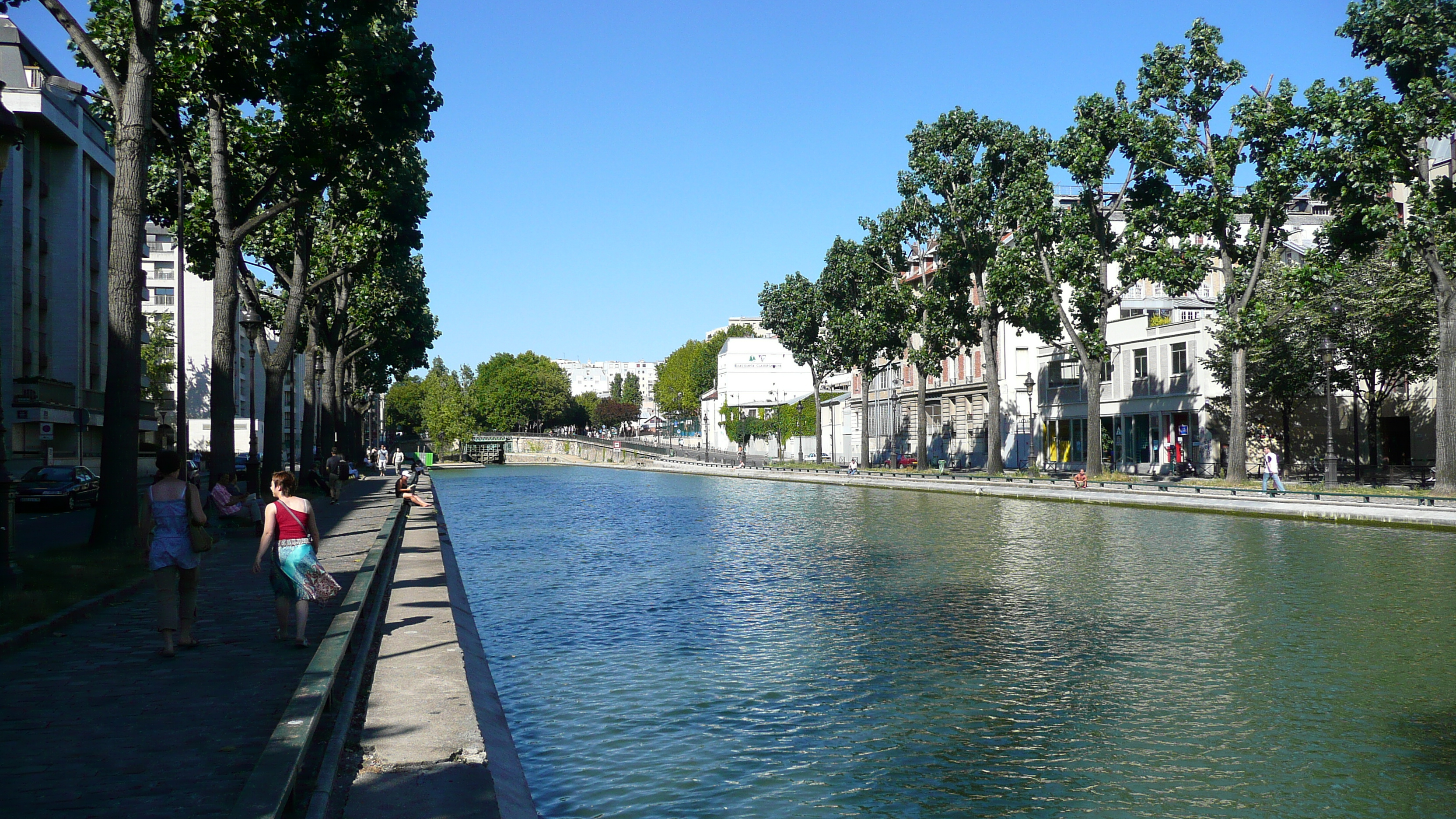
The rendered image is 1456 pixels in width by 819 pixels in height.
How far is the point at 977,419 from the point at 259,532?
4927cm

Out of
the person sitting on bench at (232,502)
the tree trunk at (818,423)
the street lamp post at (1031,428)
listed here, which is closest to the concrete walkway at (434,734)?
the person sitting on bench at (232,502)

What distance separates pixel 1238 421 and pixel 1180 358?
42.5ft

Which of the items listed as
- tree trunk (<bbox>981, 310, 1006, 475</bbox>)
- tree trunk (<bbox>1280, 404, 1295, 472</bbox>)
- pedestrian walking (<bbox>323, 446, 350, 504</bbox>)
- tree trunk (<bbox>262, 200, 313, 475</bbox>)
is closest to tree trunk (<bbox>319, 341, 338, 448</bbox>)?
pedestrian walking (<bbox>323, 446, 350, 504</bbox>)

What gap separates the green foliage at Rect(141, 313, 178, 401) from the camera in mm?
62875

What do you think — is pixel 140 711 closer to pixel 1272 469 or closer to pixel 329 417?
pixel 1272 469

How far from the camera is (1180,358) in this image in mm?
46344

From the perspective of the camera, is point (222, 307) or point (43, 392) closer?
point (222, 307)

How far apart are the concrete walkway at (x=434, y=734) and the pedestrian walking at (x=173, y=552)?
1700 mm

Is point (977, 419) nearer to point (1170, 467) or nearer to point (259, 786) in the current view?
point (1170, 467)

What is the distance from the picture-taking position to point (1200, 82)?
115ft

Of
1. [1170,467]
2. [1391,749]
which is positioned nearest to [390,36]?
[1391,749]

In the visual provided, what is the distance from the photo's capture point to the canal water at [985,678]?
6820mm

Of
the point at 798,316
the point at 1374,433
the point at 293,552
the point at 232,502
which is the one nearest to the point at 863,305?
the point at 798,316

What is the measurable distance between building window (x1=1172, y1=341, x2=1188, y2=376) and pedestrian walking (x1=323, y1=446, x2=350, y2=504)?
34.0m
